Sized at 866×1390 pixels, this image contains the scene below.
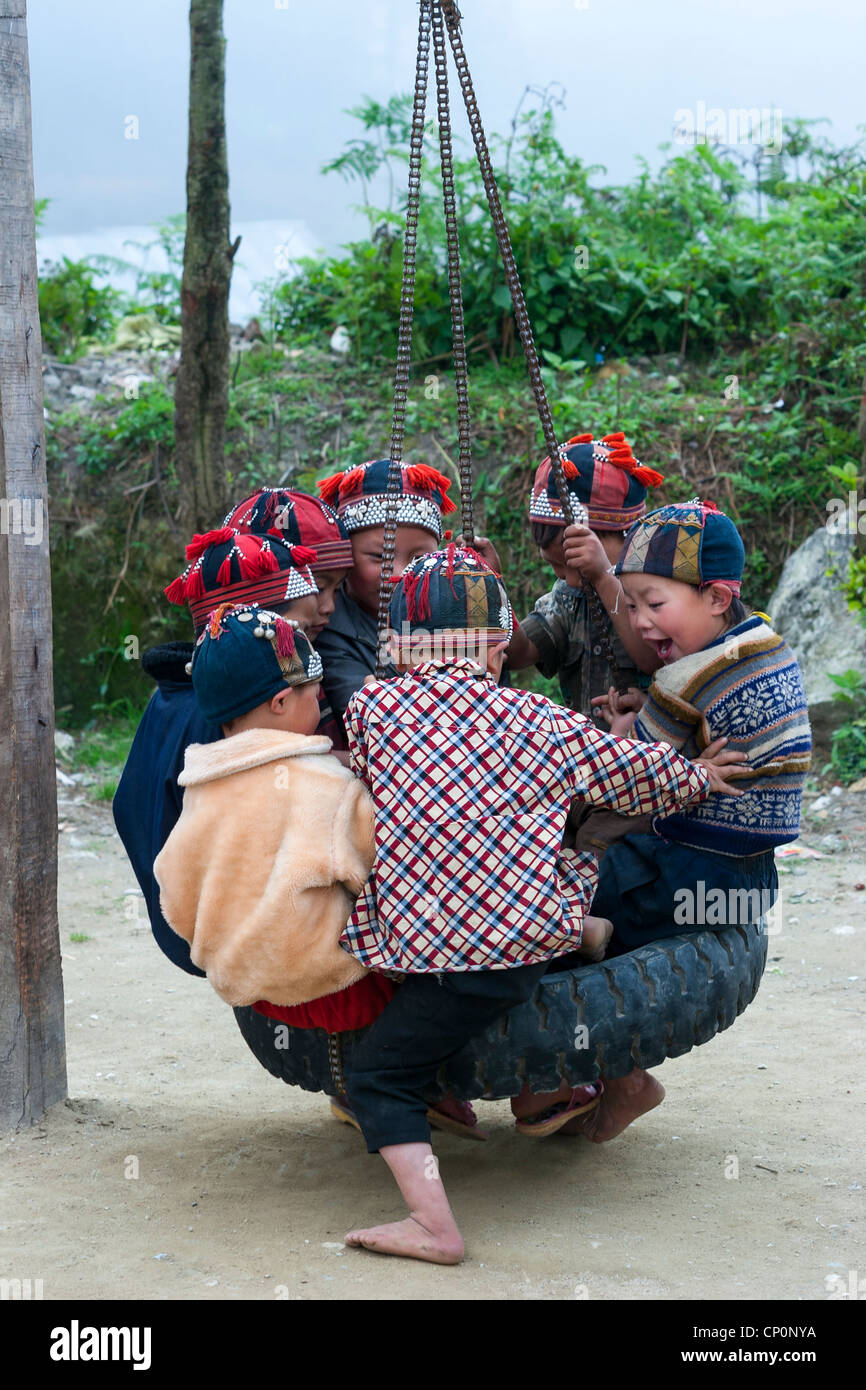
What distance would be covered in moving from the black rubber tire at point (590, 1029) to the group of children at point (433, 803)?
0.24 ft

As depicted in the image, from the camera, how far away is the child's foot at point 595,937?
9.70 ft

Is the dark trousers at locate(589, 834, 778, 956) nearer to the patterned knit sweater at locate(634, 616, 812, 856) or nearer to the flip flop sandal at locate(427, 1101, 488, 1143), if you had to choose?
the patterned knit sweater at locate(634, 616, 812, 856)

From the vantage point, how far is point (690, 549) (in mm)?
2984

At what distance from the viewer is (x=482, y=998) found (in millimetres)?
2680

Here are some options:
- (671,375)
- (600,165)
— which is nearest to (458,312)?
(671,375)

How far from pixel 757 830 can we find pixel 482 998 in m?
0.79

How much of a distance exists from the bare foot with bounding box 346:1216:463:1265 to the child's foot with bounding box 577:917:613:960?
2.23 ft

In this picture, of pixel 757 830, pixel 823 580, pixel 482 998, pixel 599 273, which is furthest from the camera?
pixel 599 273

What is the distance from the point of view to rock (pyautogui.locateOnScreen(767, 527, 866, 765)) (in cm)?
730

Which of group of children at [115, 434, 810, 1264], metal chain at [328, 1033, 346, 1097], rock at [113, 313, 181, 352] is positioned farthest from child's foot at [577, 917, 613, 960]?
rock at [113, 313, 181, 352]

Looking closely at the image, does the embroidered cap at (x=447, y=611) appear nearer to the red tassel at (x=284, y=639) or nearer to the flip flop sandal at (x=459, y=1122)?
the red tassel at (x=284, y=639)

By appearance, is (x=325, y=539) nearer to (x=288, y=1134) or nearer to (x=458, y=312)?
(x=458, y=312)

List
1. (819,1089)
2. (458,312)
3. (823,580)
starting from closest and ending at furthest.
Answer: (458,312), (819,1089), (823,580)

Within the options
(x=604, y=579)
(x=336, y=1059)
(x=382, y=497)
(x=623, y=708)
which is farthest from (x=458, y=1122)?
(x=382, y=497)
